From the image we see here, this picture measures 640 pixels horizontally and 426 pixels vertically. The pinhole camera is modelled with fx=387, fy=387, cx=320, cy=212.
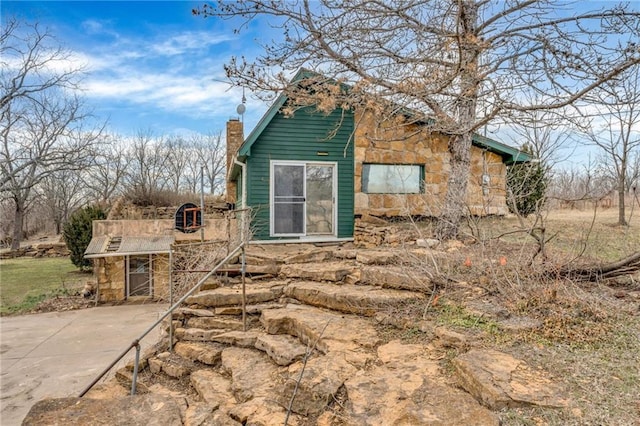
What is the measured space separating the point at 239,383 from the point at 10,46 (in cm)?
1808

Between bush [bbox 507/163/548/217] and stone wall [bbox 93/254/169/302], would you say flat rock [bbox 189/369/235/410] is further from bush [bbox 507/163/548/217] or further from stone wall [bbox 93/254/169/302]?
stone wall [bbox 93/254/169/302]

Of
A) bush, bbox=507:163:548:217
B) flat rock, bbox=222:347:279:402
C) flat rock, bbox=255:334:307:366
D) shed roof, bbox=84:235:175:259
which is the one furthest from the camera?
shed roof, bbox=84:235:175:259

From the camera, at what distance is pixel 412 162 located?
9180 mm

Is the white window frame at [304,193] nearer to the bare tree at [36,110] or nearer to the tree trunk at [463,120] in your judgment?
the tree trunk at [463,120]

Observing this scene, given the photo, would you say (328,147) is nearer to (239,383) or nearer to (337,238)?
(337,238)

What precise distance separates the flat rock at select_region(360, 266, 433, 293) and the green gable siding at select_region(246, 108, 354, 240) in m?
3.85

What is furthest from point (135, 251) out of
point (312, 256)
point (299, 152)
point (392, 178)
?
point (392, 178)

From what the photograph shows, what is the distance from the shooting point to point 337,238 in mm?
8914

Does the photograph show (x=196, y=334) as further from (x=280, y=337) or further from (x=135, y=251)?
(x=135, y=251)

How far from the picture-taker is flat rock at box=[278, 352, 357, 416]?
8.62ft

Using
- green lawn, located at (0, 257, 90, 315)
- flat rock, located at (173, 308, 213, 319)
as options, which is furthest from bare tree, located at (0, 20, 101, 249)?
flat rock, located at (173, 308, 213, 319)

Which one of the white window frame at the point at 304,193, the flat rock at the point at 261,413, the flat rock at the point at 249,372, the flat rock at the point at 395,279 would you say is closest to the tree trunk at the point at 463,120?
the flat rock at the point at 395,279

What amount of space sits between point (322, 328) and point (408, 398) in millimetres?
1482

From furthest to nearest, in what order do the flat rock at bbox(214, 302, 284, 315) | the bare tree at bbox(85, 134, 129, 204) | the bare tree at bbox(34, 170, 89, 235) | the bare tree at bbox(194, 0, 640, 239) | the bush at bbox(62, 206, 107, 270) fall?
the bare tree at bbox(34, 170, 89, 235) → the bare tree at bbox(85, 134, 129, 204) → the bush at bbox(62, 206, 107, 270) → the bare tree at bbox(194, 0, 640, 239) → the flat rock at bbox(214, 302, 284, 315)
